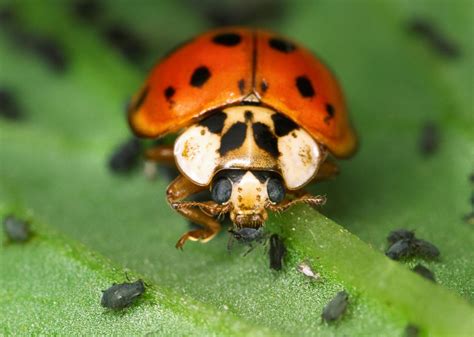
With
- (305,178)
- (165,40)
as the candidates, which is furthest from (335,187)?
(165,40)

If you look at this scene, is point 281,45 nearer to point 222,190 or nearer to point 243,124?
point 243,124

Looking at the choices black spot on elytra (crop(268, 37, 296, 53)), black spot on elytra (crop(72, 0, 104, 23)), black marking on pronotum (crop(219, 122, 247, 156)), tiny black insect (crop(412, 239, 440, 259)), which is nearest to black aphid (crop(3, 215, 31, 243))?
black marking on pronotum (crop(219, 122, 247, 156))

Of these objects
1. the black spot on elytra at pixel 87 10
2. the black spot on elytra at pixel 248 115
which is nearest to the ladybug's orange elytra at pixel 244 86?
the black spot on elytra at pixel 248 115

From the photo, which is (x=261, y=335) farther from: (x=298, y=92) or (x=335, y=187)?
(x=335, y=187)

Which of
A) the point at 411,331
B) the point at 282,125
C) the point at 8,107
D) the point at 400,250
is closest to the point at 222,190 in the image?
the point at 282,125

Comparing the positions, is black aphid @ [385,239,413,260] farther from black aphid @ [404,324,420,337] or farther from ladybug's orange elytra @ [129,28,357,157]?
ladybug's orange elytra @ [129,28,357,157]
